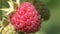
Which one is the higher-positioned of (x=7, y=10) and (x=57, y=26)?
(x=7, y=10)

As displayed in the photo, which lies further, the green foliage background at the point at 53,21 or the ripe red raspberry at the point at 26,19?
the green foliage background at the point at 53,21

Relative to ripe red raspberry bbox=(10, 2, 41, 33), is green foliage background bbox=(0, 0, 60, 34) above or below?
below

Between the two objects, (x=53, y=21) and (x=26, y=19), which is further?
(x=53, y=21)

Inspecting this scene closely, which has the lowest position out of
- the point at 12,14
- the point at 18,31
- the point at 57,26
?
the point at 57,26

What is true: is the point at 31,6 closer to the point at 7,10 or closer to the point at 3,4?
the point at 7,10

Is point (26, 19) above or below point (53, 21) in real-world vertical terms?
above

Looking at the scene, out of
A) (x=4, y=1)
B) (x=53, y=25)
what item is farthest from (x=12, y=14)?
(x=53, y=25)

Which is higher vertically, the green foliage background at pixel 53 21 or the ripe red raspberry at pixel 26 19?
the ripe red raspberry at pixel 26 19

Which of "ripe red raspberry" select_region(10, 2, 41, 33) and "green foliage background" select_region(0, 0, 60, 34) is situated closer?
"ripe red raspberry" select_region(10, 2, 41, 33)
